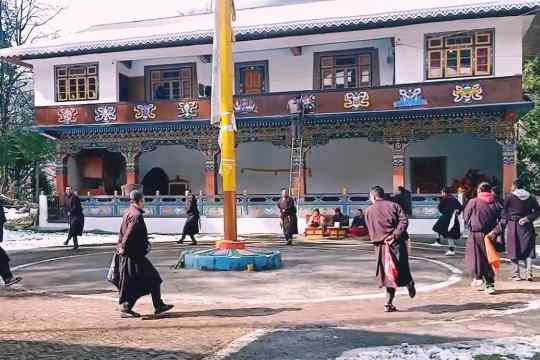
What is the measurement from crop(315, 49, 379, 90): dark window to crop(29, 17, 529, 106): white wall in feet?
0.86

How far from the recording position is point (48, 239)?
20.0m

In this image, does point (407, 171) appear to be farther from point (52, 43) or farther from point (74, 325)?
point (74, 325)

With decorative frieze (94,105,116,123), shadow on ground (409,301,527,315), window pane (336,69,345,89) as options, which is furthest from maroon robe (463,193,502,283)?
decorative frieze (94,105,116,123)

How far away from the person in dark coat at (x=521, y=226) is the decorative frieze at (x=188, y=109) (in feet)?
47.0

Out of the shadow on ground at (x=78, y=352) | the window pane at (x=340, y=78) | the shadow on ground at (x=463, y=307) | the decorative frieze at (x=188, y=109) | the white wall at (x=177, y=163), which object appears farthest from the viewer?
the white wall at (x=177, y=163)

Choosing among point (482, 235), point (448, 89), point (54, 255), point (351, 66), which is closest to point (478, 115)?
point (448, 89)

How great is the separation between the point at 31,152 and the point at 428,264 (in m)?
23.0

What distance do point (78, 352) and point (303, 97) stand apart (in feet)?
53.8

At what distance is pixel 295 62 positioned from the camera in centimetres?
2273

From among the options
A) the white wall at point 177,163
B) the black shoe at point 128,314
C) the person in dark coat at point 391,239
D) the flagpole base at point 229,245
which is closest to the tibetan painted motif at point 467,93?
the flagpole base at point 229,245

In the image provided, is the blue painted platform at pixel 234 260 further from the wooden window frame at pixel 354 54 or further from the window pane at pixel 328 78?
the window pane at pixel 328 78

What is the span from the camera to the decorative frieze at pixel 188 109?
A: 2230cm

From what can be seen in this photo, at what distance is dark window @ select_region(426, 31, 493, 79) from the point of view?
784 inches

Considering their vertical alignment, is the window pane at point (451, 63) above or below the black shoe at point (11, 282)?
above
